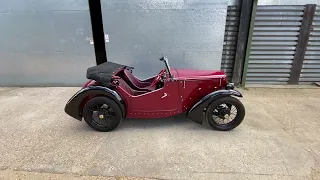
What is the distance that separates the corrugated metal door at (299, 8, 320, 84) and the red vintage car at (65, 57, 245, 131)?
3.20m

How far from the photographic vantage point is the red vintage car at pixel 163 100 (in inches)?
114

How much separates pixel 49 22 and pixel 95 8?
1140 millimetres

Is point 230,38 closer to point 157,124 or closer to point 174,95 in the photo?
point 174,95

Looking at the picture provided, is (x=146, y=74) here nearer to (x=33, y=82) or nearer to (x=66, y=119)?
(x=66, y=119)

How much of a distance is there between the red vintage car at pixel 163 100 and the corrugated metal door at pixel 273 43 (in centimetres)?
242

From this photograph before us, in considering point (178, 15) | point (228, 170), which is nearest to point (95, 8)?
point (178, 15)

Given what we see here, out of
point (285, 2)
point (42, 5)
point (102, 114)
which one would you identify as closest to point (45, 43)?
point (42, 5)

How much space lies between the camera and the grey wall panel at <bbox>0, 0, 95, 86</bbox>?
15.5ft

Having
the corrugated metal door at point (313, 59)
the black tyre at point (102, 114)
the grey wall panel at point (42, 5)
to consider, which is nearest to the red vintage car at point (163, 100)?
the black tyre at point (102, 114)

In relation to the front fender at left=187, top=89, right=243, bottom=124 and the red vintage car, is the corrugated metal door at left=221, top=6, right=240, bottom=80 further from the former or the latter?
the front fender at left=187, top=89, right=243, bottom=124

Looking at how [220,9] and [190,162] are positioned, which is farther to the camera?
[220,9]

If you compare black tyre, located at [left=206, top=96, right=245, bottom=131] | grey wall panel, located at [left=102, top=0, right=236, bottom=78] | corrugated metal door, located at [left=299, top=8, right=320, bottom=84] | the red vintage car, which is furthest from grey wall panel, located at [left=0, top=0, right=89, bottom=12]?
corrugated metal door, located at [left=299, top=8, right=320, bottom=84]

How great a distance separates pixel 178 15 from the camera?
462 cm

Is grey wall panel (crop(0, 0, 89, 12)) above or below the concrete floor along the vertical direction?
above
